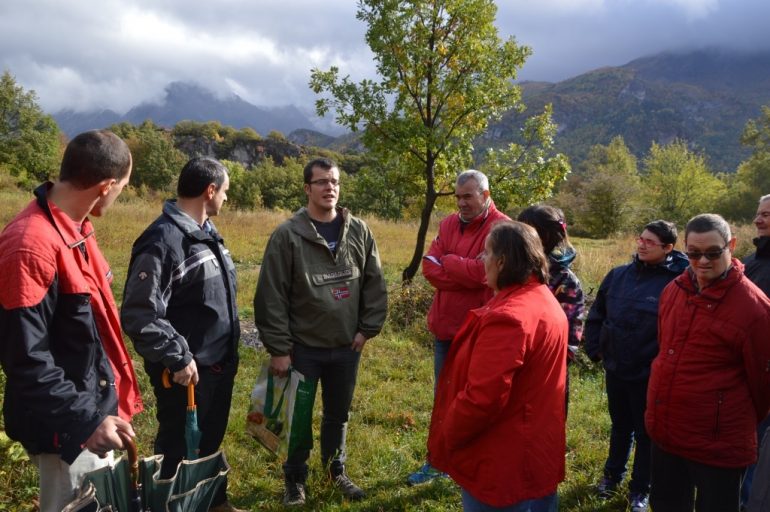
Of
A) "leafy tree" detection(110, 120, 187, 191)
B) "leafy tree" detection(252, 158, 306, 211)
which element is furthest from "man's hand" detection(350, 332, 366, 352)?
"leafy tree" detection(110, 120, 187, 191)

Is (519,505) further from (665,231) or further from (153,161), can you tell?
(153,161)

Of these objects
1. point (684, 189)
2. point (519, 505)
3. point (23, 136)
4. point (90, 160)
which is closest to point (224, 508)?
point (519, 505)

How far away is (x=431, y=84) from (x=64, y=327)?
288 inches

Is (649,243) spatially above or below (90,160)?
below

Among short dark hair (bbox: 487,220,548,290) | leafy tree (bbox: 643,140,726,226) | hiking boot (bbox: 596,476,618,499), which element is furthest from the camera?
leafy tree (bbox: 643,140,726,226)

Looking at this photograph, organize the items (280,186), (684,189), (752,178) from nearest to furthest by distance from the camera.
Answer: (752,178), (684,189), (280,186)

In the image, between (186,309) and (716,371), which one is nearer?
(716,371)

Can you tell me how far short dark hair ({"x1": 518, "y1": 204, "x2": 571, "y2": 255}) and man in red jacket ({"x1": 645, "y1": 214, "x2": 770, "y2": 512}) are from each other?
76 centimetres

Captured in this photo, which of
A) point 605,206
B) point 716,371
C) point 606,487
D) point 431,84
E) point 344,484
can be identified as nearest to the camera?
point 716,371

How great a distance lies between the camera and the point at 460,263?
3.45 m

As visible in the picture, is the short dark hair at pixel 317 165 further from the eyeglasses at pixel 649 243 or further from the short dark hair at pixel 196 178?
the eyeglasses at pixel 649 243

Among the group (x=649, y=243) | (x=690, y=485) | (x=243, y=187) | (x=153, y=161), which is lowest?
(x=690, y=485)

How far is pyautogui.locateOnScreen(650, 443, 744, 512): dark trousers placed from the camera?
97.9 inches

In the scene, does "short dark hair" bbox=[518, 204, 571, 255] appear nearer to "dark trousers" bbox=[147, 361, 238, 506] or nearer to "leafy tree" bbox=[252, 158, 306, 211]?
"dark trousers" bbox=[147, 361, 238, 506]
